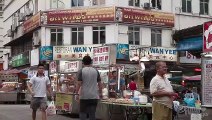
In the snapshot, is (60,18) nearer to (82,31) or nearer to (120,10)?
(82,31)

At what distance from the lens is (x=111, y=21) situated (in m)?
34.5

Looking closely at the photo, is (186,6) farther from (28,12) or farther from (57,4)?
(28,12)

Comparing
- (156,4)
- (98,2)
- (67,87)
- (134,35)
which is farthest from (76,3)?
(67,87)

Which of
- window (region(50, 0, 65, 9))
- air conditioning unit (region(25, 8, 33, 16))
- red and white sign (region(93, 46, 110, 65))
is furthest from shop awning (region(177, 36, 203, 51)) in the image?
air conditioning unit (region(25, 8, 33, 16))

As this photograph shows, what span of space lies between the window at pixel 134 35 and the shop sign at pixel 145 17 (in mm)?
640

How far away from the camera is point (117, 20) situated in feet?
113

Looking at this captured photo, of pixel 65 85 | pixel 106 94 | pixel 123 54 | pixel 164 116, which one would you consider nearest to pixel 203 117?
pixel 164 116

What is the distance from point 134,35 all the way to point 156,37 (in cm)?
219

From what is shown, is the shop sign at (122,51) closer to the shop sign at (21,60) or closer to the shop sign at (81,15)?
the shop sign at (81,15)

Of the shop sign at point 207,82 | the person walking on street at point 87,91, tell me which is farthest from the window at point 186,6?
the shop sign at point 207,82

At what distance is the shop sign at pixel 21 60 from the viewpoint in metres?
41.4

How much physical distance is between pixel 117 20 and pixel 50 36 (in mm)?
6006

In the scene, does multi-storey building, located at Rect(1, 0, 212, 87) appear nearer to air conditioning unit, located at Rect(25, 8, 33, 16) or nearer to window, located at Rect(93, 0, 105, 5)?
window, located at Rect(93, 0, 105, 5)

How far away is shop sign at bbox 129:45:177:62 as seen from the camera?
114 feet
